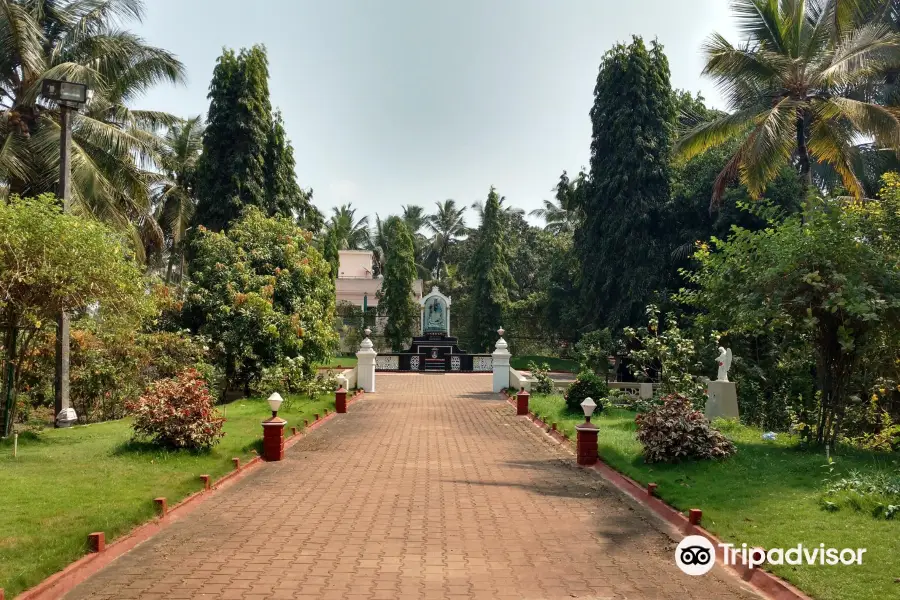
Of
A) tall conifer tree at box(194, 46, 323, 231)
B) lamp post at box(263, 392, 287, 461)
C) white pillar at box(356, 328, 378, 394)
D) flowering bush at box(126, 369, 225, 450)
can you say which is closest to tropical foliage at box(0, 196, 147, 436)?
flowering bush at box(126, 369, 225, 450)

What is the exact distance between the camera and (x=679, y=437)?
1027cm

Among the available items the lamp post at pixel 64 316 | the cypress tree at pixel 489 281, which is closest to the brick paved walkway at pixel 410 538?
the lamp post at pixel 64 316

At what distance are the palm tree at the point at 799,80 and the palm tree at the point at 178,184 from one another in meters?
22.9

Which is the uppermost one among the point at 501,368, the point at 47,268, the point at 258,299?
the point at 47,268

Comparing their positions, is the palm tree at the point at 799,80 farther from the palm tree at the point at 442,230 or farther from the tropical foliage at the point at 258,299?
the palm tree at the point at 442,230

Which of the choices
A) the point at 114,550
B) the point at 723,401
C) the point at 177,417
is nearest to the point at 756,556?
the point at 114,550

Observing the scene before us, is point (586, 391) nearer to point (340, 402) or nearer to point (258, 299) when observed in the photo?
point (340, 402)

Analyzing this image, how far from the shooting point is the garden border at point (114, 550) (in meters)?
5.64

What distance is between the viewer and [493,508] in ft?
28.3

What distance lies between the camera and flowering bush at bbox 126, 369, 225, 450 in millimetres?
10688

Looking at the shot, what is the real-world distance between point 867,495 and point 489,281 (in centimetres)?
3318

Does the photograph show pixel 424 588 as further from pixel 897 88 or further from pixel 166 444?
pixel 897 88

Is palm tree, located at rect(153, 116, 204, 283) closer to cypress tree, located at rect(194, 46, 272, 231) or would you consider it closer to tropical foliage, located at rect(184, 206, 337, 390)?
cypress tree, located at rect(194, 46, 272, 231)

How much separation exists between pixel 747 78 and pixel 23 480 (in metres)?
17.8
